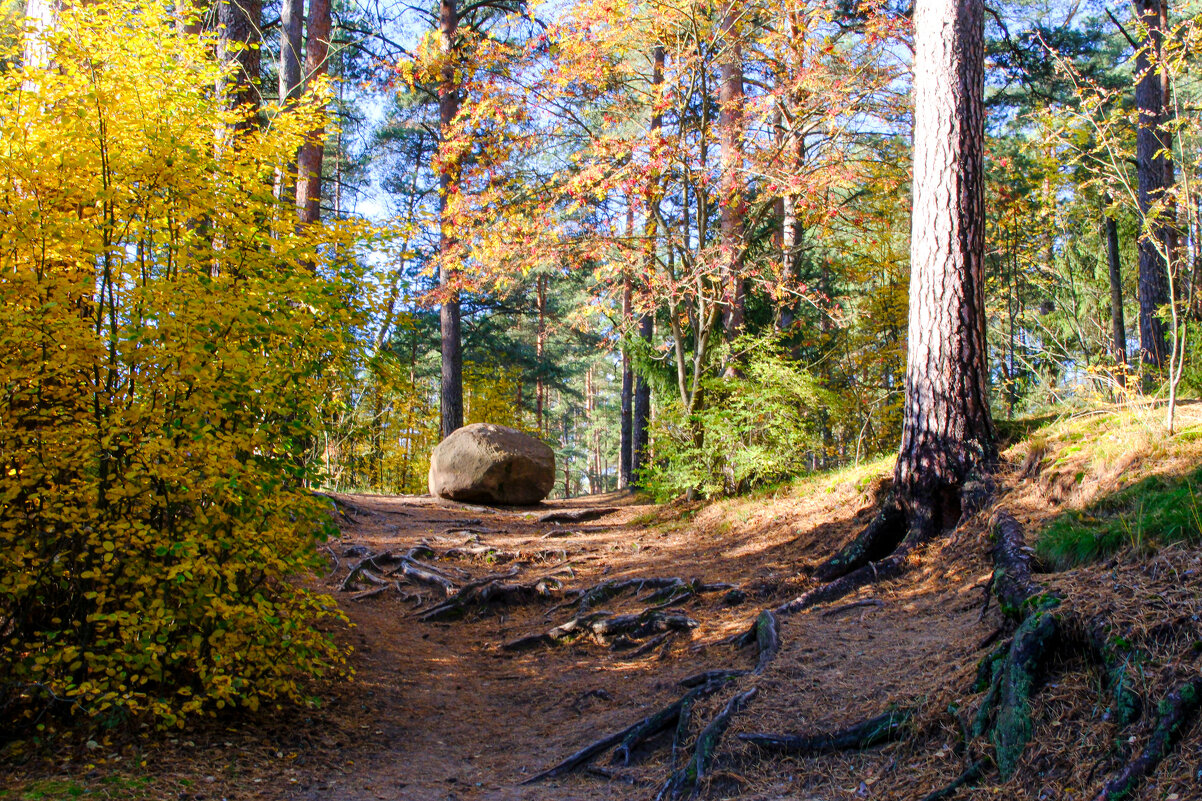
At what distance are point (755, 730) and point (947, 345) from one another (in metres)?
3.75

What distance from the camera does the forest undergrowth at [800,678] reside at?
8.98ft

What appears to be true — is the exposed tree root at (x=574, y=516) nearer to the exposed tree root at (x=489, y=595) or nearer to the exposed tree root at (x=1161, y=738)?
the exposed tree root at (x=489, y=595)

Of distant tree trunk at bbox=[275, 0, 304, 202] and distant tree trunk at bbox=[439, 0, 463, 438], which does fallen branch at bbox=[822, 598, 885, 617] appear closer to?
distant tree trunk at bbox=[275, 0, 304, 202]

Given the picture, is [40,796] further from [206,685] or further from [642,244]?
[642,244]

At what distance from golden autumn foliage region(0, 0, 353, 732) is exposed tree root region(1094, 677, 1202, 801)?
11.9ft

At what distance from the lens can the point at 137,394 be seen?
3725mm

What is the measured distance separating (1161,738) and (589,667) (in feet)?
13.3

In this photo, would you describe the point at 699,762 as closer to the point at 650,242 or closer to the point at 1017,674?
the point at 1017,674

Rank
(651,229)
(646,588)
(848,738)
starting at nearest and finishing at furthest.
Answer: (848,738) < (646,588) < (651,229)

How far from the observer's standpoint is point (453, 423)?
1556 cm

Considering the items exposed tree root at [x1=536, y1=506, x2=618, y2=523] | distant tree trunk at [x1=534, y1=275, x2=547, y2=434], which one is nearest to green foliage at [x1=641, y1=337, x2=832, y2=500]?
exposed tree root at [x1=536, y1=506, x2=618, y2=523]

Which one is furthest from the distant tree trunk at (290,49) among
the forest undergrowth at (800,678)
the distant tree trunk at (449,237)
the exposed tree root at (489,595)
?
the forest undergrowth at (800,678)

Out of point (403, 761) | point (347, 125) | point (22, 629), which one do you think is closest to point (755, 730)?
point (403, 761)

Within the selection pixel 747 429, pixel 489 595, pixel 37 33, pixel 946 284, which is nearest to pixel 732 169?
pixel 747 429
